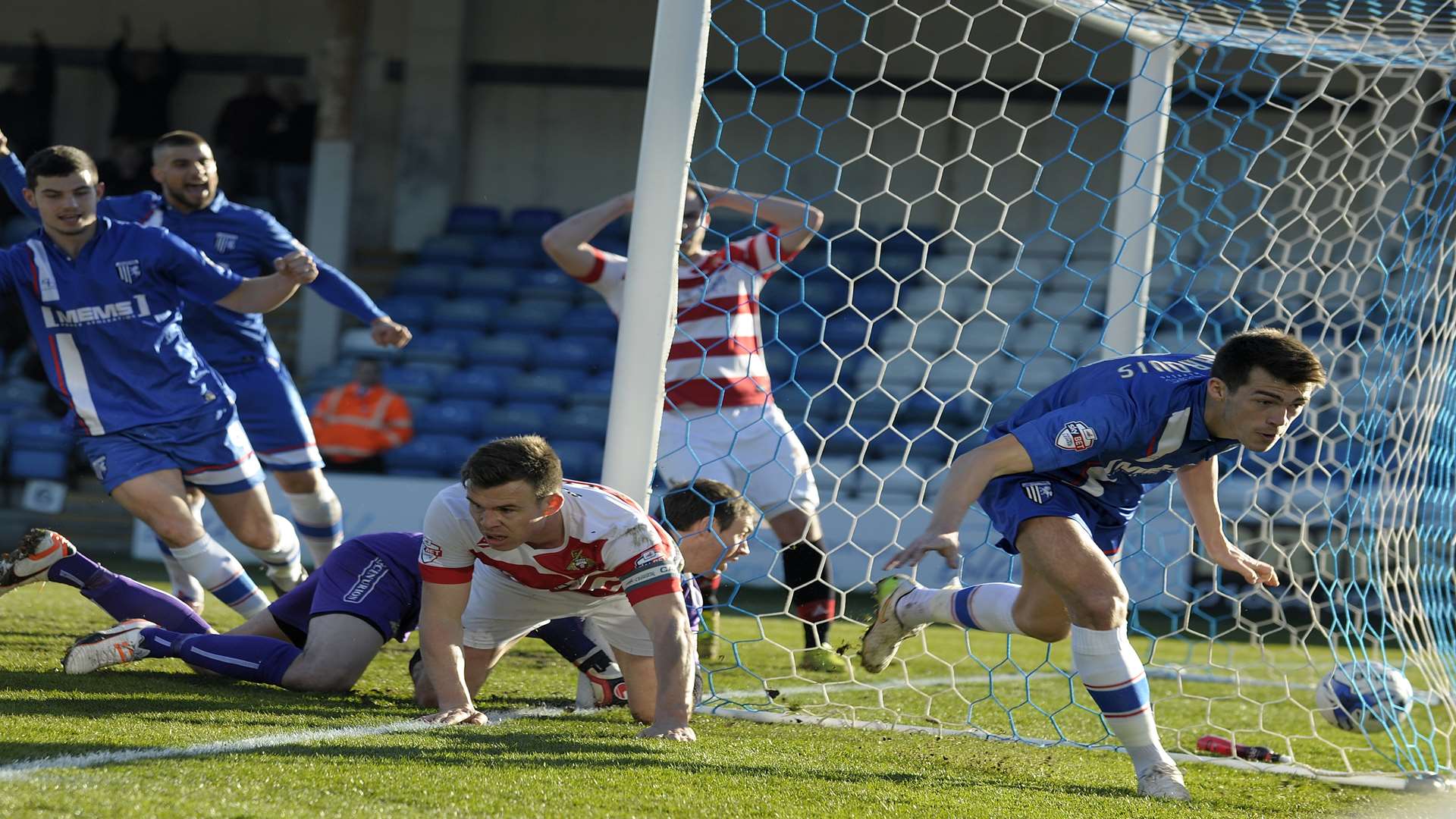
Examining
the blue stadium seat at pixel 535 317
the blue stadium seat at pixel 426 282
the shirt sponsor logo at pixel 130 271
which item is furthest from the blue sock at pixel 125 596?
the blue stadium seat at pixel 426 282

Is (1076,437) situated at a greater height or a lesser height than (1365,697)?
greater

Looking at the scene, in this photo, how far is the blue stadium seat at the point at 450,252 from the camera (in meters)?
14.0

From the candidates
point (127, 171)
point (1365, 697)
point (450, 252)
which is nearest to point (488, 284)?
point (450, 252)

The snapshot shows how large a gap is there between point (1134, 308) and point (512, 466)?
320 centimetres

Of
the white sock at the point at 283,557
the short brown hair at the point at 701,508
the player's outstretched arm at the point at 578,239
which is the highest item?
the player's outstretched arm at the point at 578,239

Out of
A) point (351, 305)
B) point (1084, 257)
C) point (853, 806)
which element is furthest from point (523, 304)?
point (853, 806)

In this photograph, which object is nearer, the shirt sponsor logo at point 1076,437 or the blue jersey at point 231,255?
the shirt sponsor logo at point 1076,437

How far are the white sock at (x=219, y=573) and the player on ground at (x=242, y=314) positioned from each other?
0.56m

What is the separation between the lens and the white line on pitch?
2.89m

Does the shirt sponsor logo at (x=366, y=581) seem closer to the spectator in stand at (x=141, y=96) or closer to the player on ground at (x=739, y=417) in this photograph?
the player on ground at (x=739, y=417)

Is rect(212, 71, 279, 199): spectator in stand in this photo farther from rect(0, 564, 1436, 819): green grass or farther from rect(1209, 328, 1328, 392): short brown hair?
rect(1209, 328, 1328, 392): short brown hair

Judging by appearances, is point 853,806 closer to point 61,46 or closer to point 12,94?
point 12,94

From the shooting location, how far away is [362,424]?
1103 cm

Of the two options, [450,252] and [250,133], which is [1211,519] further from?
[250,133]
